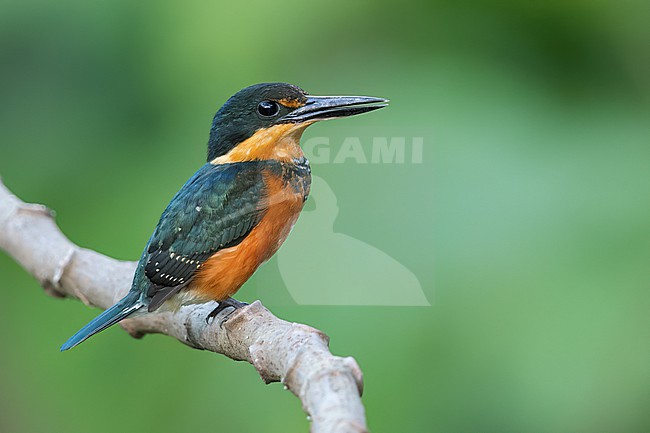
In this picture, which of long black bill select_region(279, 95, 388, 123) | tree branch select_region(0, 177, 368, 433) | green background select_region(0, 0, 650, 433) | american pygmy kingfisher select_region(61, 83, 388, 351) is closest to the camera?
tree branch select_region(0, 177, 368, 433)

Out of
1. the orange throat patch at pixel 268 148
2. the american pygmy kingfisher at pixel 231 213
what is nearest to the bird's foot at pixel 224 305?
the american pygmy kingfisher at pixel 231 213

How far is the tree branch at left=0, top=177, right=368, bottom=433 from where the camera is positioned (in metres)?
0.73

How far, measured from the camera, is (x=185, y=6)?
1638 mm

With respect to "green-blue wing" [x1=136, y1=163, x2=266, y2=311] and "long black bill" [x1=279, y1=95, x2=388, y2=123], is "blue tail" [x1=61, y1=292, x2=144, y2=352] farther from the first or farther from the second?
"long black bill" [x1=279, y1=95, x2=388, y2=123]

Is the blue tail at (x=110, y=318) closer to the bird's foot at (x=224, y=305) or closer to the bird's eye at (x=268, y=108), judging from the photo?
the bird's foot at (x=224, y=305)

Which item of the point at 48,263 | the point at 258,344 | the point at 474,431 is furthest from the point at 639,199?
the point at 48,263

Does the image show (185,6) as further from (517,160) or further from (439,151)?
(517,160)

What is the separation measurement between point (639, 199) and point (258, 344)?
27.7 inches

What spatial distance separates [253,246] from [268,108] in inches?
6.6

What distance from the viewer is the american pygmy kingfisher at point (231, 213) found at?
3.78 feet

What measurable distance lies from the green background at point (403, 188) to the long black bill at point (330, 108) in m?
0.21

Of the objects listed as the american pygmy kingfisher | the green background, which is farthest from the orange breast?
the green background

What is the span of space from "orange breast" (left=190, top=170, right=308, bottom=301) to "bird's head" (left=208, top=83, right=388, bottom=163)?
50 millimetres

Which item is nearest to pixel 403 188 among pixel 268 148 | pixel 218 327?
pixel 268 148
